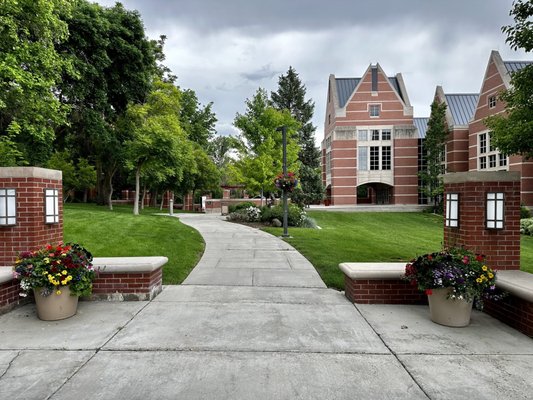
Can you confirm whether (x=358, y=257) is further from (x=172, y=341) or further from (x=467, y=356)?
(x=172, y=341)

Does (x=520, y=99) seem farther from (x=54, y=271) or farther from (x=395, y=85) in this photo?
(x=395, y=85)

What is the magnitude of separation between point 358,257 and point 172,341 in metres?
6.75

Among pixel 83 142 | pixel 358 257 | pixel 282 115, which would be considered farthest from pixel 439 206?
pixel 83 142

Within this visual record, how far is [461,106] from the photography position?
123 feet

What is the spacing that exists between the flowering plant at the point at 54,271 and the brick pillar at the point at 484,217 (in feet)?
18.6

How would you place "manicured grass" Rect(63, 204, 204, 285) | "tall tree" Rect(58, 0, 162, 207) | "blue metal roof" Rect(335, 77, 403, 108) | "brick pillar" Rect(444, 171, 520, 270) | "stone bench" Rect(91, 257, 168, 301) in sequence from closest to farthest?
"brick pillar" Rect(444, 171, 520, 270) → "stone bench" Rect(91, 257, 168, 301) → "manicured grass" Rect(63, 204, 204, 285) → "tall tree" Rect(58, 0, 162, 207) → "blue metal roof" Rect(335, 77, 403, 108)

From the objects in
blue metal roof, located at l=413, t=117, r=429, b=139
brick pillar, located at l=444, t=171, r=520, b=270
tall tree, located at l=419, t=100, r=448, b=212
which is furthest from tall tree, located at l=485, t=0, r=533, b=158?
blue metal roof, located at l=413, t=117, r=429, b=139

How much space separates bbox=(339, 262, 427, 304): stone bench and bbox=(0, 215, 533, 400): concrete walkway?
0.21 m

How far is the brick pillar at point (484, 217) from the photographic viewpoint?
17.1ft

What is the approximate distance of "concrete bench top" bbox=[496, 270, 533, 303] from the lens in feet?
13.8

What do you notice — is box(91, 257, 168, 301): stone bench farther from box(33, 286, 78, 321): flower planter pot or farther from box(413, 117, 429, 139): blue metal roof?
box(413, 117, 429, 139): blue metal roof

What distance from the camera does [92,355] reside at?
3670 mm

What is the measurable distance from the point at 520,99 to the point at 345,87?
104ft

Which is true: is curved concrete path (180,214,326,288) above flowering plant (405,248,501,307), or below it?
below
